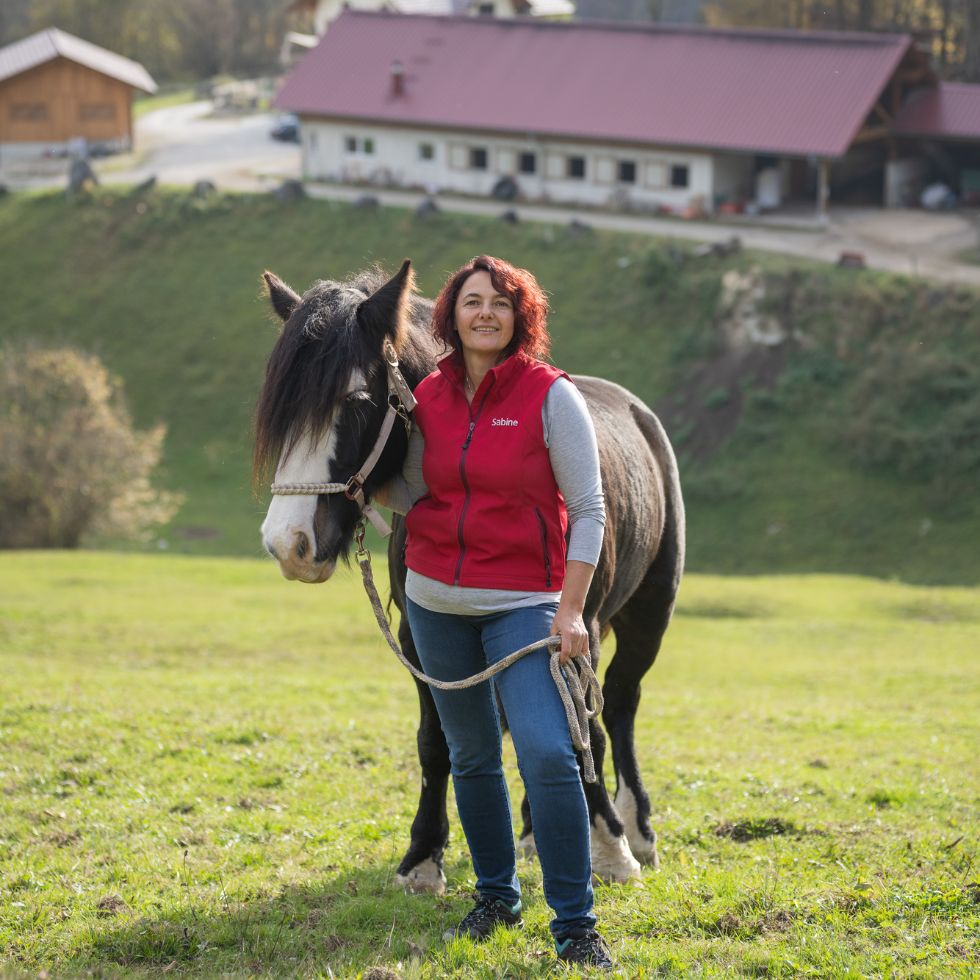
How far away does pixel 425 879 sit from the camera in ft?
19.6

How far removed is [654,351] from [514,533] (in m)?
35.2

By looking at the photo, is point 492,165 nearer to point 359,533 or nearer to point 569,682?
point 359,533

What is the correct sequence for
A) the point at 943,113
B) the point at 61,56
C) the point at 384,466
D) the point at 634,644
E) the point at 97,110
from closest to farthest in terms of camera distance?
the point at 384,466 < the point at 634,644 < the point at 943,113 < the point at 61,56 < the point at 97,110

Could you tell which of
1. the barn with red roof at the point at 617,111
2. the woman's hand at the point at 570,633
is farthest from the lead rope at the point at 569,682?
the barn with red roof at the point at 617,111

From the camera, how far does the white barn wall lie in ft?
154

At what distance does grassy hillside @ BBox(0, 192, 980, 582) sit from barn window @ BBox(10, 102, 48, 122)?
10725mm

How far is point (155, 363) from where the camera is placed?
144 feet

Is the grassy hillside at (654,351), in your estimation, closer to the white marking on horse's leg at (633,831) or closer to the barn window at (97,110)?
the barn window at (97,110)

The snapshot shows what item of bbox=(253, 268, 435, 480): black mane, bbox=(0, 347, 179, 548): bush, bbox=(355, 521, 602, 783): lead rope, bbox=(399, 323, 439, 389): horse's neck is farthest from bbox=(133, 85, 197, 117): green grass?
bbox=(355, 521, 602, 783): lead rope

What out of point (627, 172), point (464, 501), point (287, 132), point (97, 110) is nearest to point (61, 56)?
point (97, 110)

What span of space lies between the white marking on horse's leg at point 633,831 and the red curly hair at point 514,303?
9.81ft

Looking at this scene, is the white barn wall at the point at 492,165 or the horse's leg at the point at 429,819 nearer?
the horse's leg at the point at 429,819

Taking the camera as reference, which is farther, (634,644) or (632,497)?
(634,644)

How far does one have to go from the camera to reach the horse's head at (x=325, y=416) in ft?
15.9
